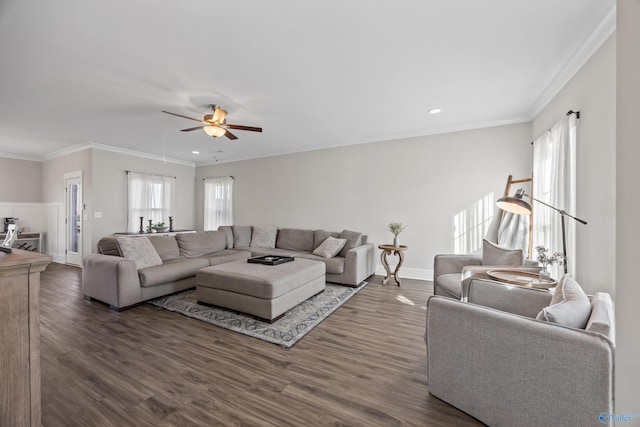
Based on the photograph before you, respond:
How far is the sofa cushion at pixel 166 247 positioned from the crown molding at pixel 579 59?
18.1 ft

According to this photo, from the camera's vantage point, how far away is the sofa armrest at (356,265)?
163 inches

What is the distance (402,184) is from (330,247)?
1.77 meters

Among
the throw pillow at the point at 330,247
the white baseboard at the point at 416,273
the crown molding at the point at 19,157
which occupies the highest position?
the crown molding at the point at 19,157

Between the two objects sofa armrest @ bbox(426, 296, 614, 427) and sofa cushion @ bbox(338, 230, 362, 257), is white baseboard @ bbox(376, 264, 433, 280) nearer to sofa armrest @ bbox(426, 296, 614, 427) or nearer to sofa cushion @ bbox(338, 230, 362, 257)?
sofa cushion @ bbox(338, 230, 362, 257)

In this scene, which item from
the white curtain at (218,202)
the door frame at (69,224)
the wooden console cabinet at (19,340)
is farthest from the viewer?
the white curtain at (218,202)

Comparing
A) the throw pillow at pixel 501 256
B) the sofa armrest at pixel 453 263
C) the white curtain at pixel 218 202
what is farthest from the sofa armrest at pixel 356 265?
the white curtain at pixel 218 202

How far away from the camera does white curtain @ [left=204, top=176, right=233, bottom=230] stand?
22.6 ft

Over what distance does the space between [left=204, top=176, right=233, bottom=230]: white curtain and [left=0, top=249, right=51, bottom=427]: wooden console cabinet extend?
230 inches

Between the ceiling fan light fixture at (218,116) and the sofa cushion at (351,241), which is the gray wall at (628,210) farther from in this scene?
the sofa cushion at (351,241)

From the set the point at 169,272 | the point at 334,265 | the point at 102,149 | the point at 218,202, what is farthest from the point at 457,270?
the point at 102,149

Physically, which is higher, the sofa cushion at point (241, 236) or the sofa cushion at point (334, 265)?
the sofa cushion at point (241, 236)

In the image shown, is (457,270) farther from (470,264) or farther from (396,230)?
(396,230)

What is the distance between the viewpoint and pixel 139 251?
3580 millimetres

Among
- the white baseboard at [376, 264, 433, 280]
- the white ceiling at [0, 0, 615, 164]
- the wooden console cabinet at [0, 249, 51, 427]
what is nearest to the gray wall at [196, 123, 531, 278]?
the white baseboard at [376, 264, 433, 280]
